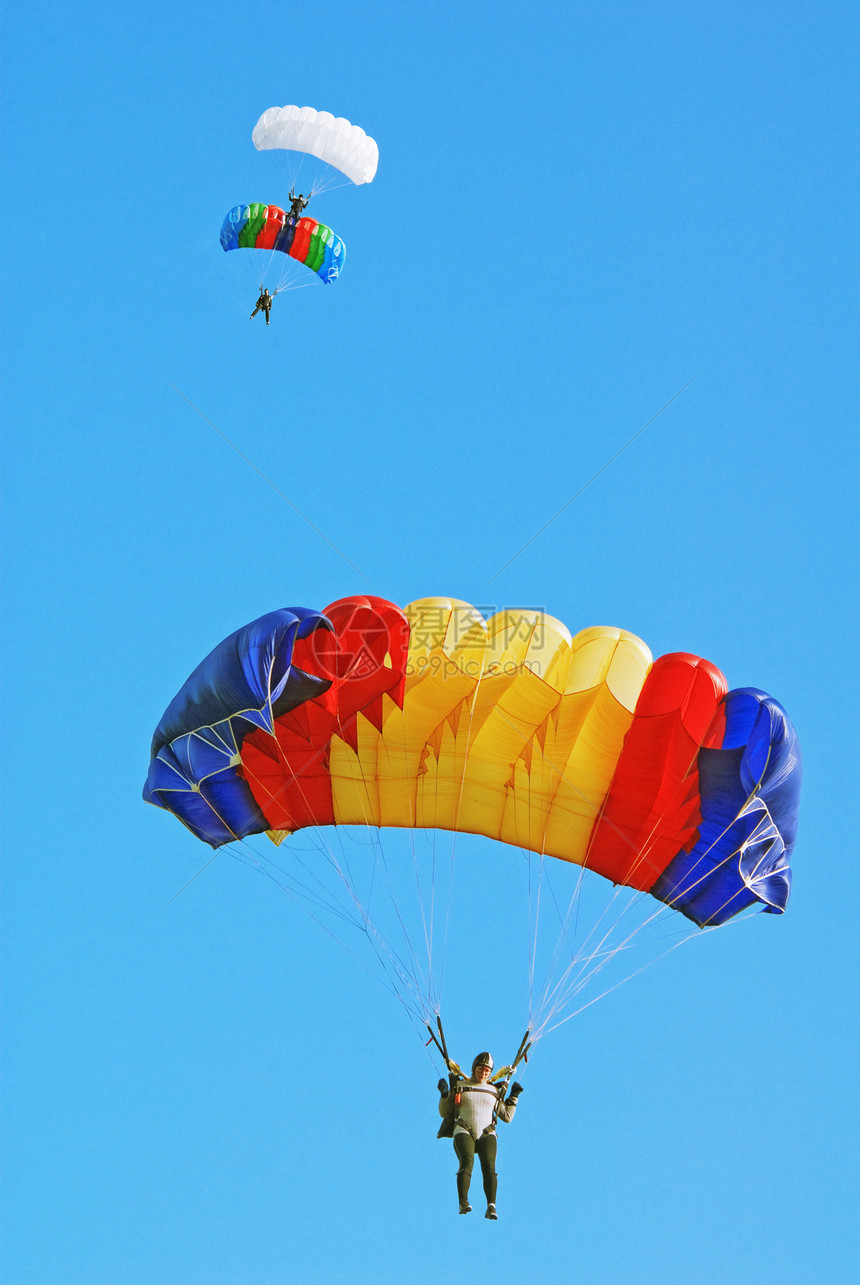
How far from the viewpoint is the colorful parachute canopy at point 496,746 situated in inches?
484

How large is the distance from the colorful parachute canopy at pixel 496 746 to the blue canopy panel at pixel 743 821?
0.02 m

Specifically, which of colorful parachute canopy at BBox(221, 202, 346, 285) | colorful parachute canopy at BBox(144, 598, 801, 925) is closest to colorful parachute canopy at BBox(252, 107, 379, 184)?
colorful parachute canopy at BBox(221, 202, 346, 285)

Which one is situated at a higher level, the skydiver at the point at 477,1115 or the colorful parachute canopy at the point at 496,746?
the colorful parachute canopy at the point at 496,746

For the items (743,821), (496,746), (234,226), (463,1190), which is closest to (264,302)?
(234,226)

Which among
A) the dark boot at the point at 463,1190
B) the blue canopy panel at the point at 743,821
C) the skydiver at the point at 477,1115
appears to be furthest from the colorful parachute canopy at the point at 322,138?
the dark boot at the point at 463,1190

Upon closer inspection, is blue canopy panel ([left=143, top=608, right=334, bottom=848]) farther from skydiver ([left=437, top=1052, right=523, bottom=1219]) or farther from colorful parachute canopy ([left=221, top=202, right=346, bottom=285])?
colorful parachute canopy ([left=221, top=202, right=346, bottom=285])

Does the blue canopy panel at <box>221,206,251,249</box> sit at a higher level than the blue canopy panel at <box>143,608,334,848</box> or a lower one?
higher

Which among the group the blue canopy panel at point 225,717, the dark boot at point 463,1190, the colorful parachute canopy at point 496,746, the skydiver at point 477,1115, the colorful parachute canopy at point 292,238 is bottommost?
the dark boot at point 463,1190

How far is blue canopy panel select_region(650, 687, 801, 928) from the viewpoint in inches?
489

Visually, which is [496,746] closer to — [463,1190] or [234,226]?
[463,1190]

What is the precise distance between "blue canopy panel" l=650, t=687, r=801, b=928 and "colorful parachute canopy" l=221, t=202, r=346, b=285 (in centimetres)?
976

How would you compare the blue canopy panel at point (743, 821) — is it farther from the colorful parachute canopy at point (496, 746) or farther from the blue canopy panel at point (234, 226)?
the blue canopy panel at point (234, 226)

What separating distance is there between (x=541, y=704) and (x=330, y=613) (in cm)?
210

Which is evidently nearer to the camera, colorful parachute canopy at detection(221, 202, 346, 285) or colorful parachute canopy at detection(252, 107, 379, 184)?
colorful parachute canopy at detection(252, 107, 379, 184)
